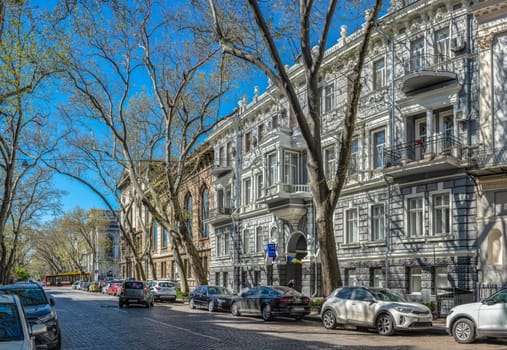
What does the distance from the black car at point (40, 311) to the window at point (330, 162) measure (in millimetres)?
20025

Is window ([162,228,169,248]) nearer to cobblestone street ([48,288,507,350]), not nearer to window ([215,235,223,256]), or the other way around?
window ([215,235,223,256])

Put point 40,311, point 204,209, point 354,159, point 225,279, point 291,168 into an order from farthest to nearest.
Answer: point 204,209, point 225,279, point 291,168, point 354,159, point 40,311

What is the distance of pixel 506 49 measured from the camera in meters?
23.5

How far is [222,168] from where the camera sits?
4728 centimetres

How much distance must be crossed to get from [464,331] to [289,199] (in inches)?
772

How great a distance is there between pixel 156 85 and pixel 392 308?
21314mm

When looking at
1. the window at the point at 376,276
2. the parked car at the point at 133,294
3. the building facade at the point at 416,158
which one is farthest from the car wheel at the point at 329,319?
the parked car at the point at 133,294

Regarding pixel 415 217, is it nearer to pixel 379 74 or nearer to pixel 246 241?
pixel 379 74

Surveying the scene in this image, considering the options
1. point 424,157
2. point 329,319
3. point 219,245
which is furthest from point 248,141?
point 329,319

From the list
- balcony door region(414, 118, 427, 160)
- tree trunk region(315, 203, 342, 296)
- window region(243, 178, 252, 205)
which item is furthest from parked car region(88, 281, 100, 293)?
tree trunk region(315, 203, 342, 296)

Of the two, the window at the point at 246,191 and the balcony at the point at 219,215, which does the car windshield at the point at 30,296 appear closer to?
the window at the point at 246,191

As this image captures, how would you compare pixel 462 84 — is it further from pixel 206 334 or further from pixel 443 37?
pixel 206 334

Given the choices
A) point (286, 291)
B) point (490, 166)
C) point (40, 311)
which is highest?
point (490, 166)

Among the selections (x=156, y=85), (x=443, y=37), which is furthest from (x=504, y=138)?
(x=156, y=85)
